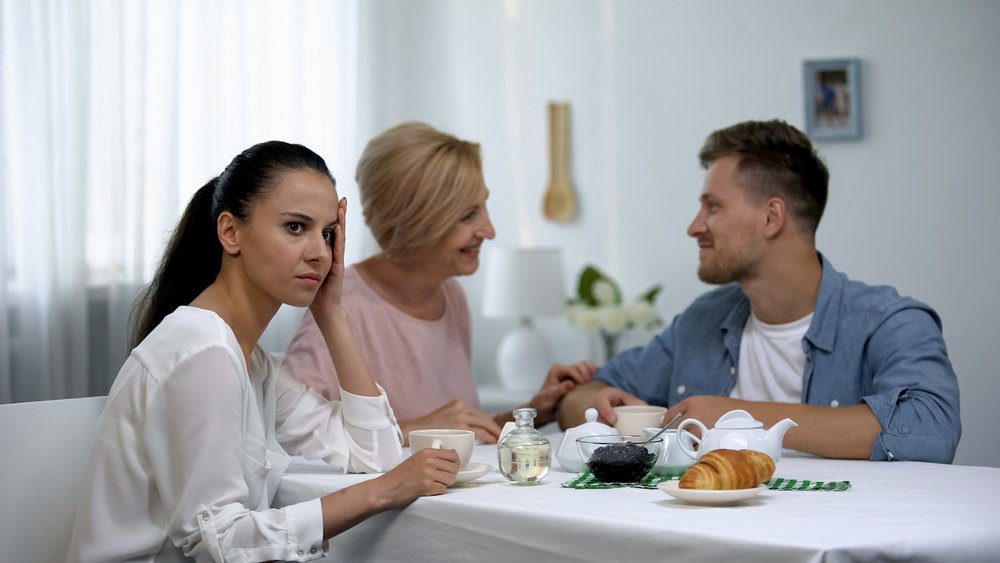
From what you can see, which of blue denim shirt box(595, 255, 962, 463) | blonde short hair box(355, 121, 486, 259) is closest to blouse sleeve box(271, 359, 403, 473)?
blonde short hair box(355, 121, 486, 259)

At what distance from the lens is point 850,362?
2.14 metres

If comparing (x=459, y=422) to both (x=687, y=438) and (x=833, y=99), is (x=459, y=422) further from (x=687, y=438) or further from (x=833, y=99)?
(x=833, y=99)

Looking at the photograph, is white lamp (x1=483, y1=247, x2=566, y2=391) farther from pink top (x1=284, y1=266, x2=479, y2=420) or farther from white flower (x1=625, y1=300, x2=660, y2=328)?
pink top (x1=284, y1=266, x2=479, y2=420)

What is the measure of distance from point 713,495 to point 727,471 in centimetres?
5

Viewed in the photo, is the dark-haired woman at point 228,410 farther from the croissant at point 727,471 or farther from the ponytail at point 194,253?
the croissant at point 727,471

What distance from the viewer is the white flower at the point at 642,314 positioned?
379 cm

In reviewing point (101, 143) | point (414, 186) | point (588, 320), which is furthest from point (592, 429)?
point (588, 320)

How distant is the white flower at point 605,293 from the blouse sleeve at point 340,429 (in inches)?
81.2

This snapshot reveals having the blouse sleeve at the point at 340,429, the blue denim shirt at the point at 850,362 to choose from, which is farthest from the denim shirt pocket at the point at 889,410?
the blouse sleeve at the point at 340,429

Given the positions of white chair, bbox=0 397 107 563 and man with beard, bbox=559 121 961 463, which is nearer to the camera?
white chair, bbox=0 397 107 563

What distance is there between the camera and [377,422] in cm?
192

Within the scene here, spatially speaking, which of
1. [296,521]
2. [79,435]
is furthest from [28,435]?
[296,521]

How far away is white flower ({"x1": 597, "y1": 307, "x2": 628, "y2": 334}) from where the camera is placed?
383cm

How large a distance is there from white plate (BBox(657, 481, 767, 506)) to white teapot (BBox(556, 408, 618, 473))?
1.15 feet
